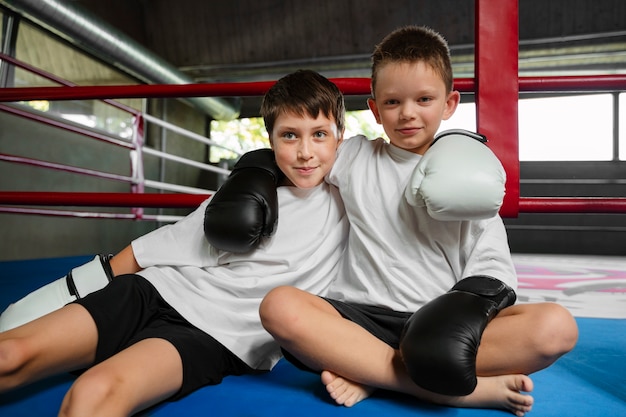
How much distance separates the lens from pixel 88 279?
991mm

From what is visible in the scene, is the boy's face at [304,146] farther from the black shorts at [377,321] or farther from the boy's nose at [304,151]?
the black shorts at [377,321]

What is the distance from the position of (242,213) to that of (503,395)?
20.4 inches

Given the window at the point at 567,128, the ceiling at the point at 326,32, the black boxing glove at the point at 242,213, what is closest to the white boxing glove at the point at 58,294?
the black boxing glove at the point at 242,213

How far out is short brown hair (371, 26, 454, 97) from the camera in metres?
0.91

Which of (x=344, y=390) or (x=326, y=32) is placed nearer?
(x=344, y=390)

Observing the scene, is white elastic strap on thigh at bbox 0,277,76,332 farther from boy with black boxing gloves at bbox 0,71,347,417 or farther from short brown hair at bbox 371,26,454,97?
short brown hair at bbox 371,26,454,97

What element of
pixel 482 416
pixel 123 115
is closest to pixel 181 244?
pixel 482 416

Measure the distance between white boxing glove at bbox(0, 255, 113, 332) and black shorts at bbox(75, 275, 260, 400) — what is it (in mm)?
80

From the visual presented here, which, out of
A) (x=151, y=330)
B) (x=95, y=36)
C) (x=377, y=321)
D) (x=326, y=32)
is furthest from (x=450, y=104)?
(x=326, y=32)

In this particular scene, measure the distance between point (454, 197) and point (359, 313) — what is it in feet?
0.91

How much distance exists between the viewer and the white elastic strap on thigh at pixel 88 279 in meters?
0.98

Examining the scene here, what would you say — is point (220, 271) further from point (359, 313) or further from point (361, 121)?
point (361, 121)

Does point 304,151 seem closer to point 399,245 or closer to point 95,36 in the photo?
point 399,245

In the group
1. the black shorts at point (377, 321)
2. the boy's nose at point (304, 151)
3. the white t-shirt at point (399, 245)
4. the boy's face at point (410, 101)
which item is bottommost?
the black shorts at point (377, 321)
